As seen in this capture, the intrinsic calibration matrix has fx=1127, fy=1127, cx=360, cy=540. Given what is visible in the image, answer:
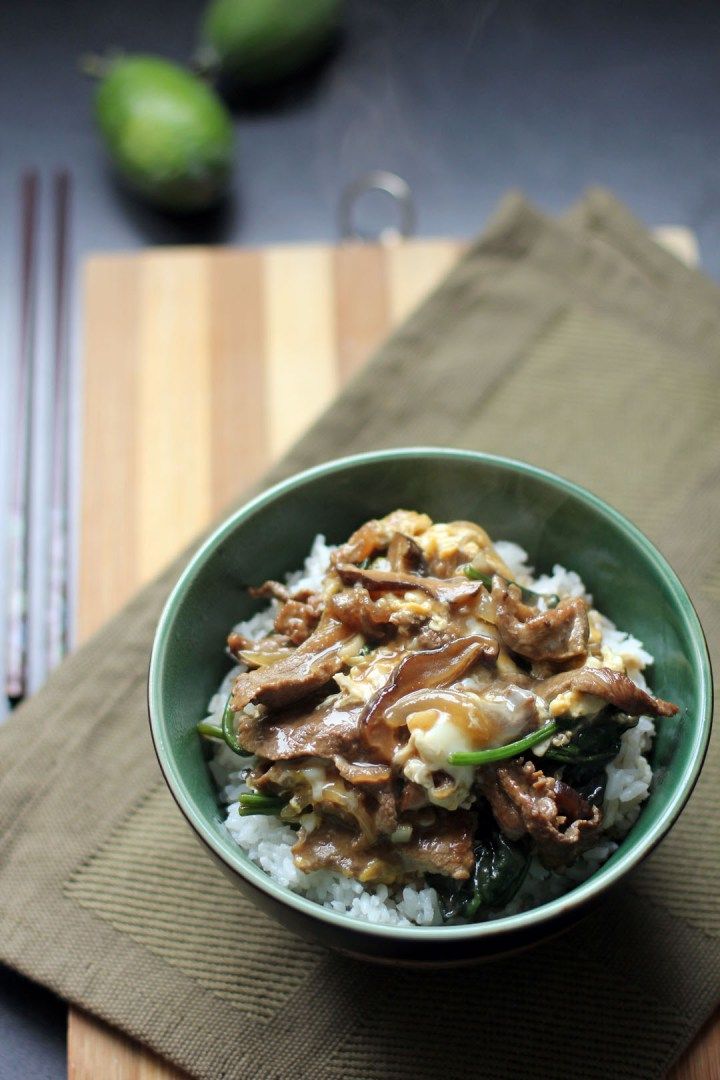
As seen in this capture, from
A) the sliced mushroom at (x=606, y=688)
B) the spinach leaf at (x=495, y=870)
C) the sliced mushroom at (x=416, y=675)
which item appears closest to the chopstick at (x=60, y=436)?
the sliced mushroom at (x=416, y=675)

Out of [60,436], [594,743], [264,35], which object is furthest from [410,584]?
[264,35]

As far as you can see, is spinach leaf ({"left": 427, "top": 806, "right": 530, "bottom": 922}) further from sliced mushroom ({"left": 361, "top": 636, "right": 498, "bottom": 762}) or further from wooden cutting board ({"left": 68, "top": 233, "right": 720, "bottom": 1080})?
wooden cutting board ({"left": 68, "top": 233, "right": 720, "bottom": 1080})

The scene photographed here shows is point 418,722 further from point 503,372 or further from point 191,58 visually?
point 191,58

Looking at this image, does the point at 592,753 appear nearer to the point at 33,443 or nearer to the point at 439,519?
the point at 439,519

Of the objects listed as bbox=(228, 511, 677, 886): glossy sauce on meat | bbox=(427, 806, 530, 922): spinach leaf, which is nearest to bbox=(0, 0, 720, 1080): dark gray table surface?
bbox=(228, 511, 677, 886): glossy sauce on meat

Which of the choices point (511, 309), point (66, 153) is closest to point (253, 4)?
point (66, 153)

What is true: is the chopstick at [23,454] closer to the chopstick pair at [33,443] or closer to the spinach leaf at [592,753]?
the chopstick pair at [33,443]
